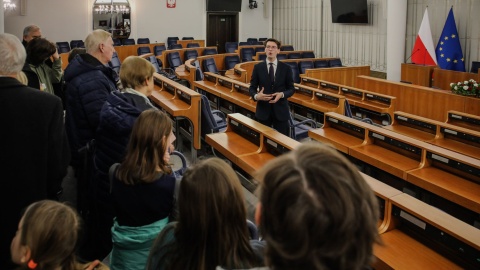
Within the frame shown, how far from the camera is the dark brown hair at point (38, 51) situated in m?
3.84

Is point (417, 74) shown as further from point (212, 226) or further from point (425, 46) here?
point (212, 226)

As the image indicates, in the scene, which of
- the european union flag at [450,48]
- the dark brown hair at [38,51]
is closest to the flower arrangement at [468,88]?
the european union flag at [450,48]

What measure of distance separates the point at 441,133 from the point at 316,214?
432 cm

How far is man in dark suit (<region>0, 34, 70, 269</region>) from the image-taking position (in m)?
2.07

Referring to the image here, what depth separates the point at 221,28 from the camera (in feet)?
61.8

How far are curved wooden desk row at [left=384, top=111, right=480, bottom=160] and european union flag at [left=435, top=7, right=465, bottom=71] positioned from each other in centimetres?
606

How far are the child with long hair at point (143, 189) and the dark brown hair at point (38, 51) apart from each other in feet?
7.02

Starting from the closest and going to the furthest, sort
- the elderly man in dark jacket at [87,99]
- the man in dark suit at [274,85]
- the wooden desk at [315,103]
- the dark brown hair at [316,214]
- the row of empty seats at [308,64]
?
the dark brown hair at [316,214] < the elderly man in dark jacket at [87,99] < the man in dark suit at [274,85] < the wooden desk at [315,103] < the row of empty seats at [308,64]

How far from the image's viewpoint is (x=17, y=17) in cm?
1595

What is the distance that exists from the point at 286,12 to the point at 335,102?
12.1 metres

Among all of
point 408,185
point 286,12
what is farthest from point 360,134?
point 286,12

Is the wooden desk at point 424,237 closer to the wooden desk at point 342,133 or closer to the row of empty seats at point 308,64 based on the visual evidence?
the wooden desk at point 342,133

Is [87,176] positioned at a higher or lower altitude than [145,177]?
lower

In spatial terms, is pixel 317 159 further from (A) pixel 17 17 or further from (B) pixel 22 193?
(A) pixel 17 17
